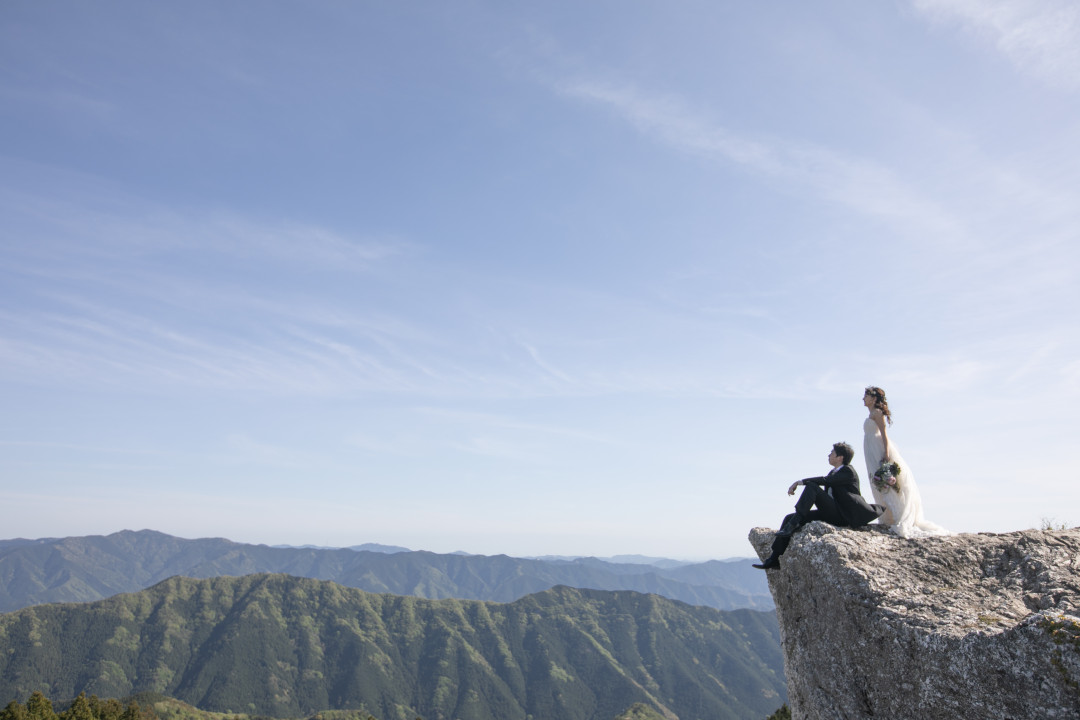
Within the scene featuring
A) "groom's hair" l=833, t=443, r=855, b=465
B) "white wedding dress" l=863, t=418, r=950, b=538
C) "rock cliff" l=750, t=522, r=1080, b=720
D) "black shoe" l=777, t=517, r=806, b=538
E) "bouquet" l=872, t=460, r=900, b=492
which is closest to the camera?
"rock cliff" l=750, t=522, r=1080, b=720

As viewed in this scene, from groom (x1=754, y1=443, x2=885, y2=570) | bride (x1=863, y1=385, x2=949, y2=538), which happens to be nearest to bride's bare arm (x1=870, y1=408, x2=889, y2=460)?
bride (x1=863, y1=385, x2=949, y2=538)

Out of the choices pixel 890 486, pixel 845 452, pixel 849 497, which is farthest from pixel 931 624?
pixel 845 452

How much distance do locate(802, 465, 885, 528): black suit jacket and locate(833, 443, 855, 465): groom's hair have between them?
14.3 inches

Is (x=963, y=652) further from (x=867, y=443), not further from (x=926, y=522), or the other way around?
(x=867, y=443)

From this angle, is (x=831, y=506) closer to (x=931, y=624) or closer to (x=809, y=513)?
(x=809, y=513)

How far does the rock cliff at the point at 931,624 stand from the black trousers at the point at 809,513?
335 millimetres

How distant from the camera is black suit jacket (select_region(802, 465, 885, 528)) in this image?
44.7 ft

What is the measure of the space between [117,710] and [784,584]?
11422 cm

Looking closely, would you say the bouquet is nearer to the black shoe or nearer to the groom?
the groom

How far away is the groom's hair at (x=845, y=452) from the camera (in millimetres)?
14438

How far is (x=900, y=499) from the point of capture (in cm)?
1368

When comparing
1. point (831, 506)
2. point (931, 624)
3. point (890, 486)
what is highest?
point (890, 486)

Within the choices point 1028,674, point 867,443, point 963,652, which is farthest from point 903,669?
point 867,443

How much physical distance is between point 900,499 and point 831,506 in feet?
4.79
